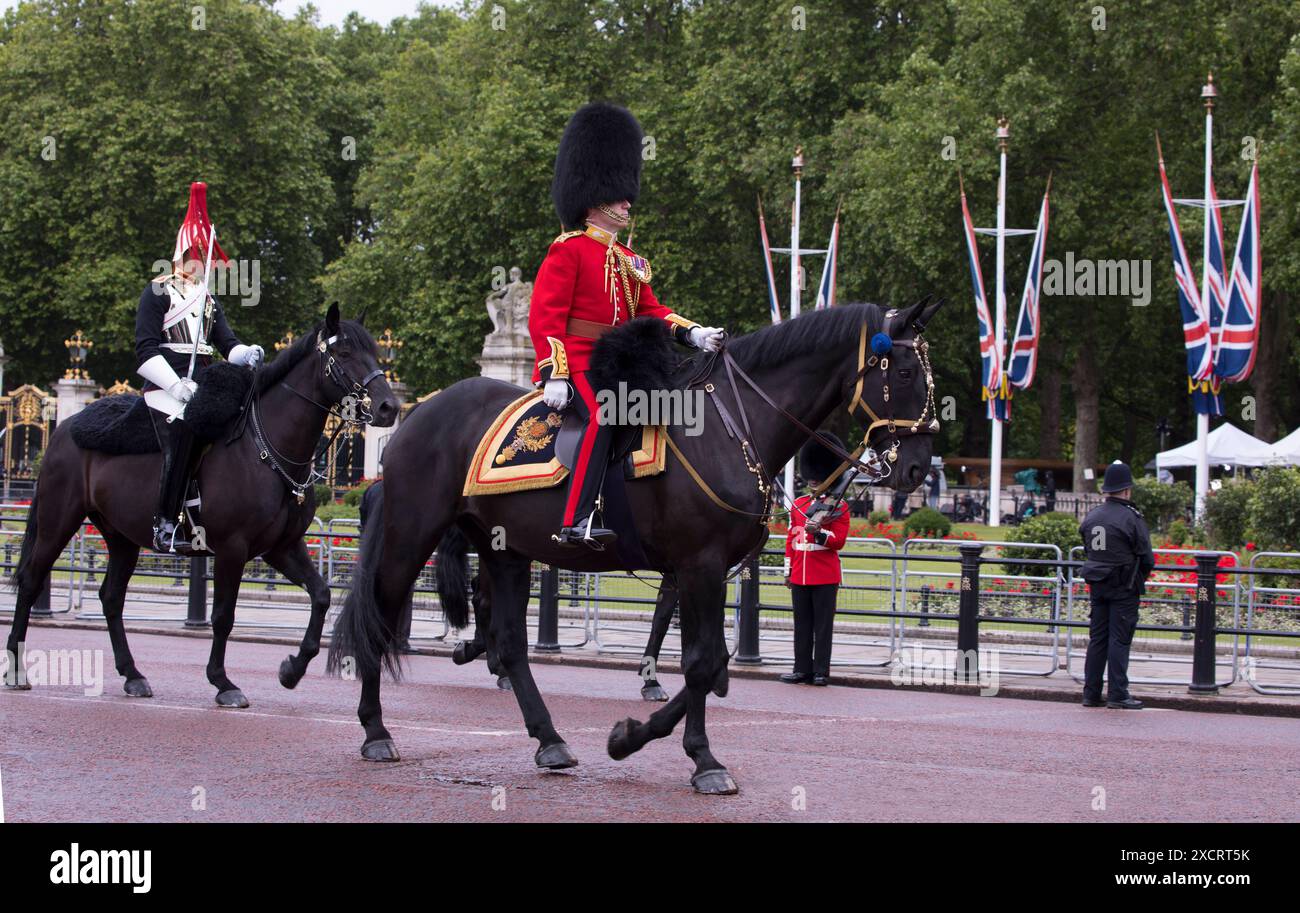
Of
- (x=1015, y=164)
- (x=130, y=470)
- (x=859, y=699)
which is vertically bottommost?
(x=859, y=699)

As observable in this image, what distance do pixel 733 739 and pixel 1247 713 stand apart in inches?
211

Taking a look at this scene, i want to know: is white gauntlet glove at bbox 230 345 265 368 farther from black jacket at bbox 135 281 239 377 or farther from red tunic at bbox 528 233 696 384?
red tunic at bbox 528 233 696 384

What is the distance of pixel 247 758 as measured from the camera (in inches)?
369

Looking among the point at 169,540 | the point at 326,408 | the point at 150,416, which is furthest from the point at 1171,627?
the point at 150,416

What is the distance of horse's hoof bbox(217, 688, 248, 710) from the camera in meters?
11.7

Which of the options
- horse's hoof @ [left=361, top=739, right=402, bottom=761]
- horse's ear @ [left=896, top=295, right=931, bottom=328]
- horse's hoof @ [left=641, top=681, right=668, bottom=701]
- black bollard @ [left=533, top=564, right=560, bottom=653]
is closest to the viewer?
horse's ear @ [left=896, top=295, right=931, bottom=328]

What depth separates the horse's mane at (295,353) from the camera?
11.7 meters

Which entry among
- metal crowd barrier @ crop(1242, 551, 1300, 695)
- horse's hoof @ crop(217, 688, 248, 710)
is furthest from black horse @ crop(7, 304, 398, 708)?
metal crowd barrier @ crop(1242, 551, 1300, 695)

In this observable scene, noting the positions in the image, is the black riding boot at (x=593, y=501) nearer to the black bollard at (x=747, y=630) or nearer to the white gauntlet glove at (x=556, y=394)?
the white gauntlet glove at (x=556, y=394)

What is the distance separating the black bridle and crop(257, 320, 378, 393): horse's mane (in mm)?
48

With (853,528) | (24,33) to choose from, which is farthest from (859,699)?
(24,33)

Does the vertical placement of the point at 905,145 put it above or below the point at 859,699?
above

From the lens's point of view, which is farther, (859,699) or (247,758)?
(859,699)

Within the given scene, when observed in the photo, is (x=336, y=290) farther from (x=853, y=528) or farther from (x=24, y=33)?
(x=853, y=528)
